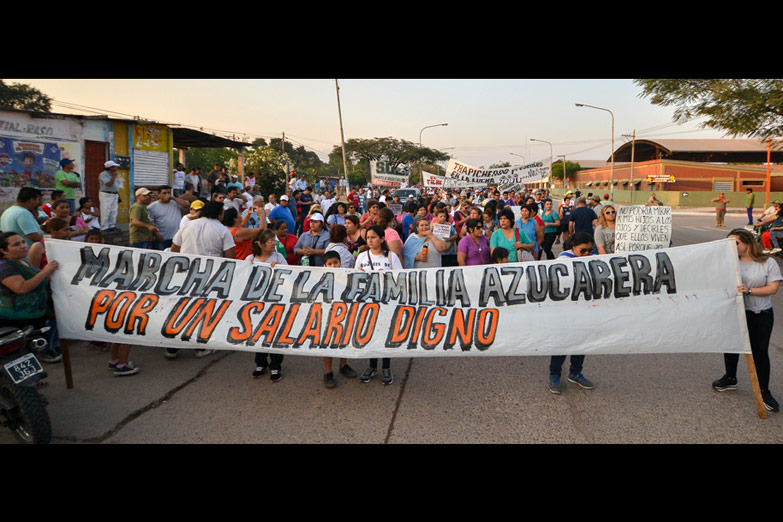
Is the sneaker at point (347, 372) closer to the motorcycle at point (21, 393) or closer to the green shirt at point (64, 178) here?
the motorcycle at point (21, 393)

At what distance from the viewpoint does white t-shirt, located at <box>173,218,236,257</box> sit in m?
6.05

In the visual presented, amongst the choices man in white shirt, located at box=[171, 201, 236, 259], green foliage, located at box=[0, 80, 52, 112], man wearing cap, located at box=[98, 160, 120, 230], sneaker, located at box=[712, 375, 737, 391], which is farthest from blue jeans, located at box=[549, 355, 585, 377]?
green foliage, located at box=[0, 80, 52, 112]

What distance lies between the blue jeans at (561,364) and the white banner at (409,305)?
218 millimetres

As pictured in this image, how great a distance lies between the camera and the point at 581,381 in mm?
5105

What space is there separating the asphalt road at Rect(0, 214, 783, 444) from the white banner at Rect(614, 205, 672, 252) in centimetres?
194

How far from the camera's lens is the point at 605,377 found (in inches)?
213

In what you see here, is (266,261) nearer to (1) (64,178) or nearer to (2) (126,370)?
(2) (126,370)

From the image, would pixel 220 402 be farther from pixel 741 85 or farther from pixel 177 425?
pixel 741 85

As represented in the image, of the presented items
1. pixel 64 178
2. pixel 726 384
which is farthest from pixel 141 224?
pixel 726 384

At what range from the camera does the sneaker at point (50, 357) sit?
230 inches

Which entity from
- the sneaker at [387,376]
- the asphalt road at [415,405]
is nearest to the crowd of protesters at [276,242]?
the sneaker at [387,376]

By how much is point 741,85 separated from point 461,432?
14.5 metres

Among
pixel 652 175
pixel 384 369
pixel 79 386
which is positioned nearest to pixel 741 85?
pixel 384 369

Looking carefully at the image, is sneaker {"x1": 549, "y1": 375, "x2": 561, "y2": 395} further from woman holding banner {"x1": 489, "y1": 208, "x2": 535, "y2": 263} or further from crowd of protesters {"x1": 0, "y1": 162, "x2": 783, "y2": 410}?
woman holding banner {"x1": 489, "y1": 208, "x2": 535, "y2": 263}
